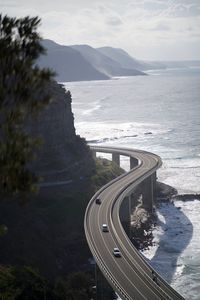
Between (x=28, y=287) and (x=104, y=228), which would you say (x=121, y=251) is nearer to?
(x=104, y=228)

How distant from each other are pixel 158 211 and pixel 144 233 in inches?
703

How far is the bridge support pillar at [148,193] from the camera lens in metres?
107

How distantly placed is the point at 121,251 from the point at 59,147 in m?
49.2

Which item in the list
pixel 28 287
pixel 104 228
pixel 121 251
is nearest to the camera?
pixel 28 287

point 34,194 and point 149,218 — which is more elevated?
point 34,194

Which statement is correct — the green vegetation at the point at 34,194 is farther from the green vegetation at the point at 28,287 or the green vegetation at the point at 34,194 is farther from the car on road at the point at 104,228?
the car on road at the point at 104,228

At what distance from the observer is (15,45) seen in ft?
56.9

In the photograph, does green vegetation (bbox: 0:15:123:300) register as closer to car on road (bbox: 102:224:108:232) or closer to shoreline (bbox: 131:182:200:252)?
car on road (bbox: 102:224:108:232)

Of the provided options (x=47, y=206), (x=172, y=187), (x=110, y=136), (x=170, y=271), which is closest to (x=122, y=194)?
(x=47, y=206)

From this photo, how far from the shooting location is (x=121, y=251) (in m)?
61.8

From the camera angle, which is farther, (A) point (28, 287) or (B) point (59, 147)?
(B) point (59, 147)

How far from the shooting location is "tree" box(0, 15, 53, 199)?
678 inches

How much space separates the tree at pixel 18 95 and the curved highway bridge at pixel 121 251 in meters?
32.2

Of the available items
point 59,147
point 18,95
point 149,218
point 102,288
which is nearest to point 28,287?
point 102,288
